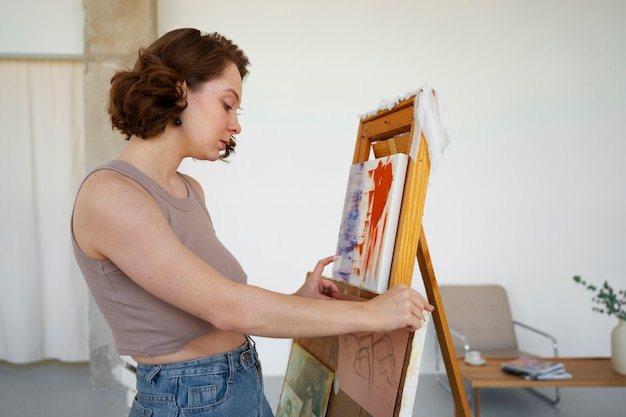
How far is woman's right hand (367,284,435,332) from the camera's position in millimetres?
1153

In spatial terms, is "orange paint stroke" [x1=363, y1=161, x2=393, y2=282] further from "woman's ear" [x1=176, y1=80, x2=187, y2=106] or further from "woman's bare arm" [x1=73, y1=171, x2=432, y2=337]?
"woman's ear" [x1=176, y1=80, x2=187, y2=106]

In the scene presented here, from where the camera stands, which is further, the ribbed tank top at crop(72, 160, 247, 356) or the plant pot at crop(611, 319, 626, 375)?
the plant pot at crop(611, 319, 626, 375)

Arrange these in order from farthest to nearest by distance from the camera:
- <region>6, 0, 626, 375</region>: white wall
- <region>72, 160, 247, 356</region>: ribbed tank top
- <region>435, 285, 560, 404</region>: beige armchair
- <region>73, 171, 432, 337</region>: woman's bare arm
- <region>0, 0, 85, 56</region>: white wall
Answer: <region>6, 0, 626, 375</region>: white wall → <region>0, 0, 85, 56</region>: white wall → <region>435, 285, 560, 404</region>: beige armchair → <region>72, 160, 247, 356</region>: ribbed tank top → <region>73, 171, 432, 337</region>: woman's bare arm

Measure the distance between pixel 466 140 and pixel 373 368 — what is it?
3492 mm

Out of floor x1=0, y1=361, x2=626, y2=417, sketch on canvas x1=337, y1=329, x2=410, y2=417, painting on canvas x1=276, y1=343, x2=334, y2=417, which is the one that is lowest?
floor x1=0, y1=361, x2=626, y2=417

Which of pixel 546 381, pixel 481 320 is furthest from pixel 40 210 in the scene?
pixel 546 381

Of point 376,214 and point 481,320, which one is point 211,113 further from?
point 481,320

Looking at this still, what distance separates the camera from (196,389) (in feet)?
3.99

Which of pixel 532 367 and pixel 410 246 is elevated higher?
pixel 410 246

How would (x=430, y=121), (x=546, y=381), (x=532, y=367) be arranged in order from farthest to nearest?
1. (x=532, y=367)
2. (x=546, y=381)
3. (x=430, y=121)

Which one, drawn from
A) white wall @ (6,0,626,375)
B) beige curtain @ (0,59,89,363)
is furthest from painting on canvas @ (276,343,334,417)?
beige curtain @ (0,59,89,363)

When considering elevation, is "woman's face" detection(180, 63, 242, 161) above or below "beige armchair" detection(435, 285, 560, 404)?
above

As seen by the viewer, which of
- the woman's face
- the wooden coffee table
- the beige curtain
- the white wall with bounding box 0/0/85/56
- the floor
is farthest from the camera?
the beige curtain

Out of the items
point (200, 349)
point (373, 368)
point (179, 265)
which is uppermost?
point (179, 265)
